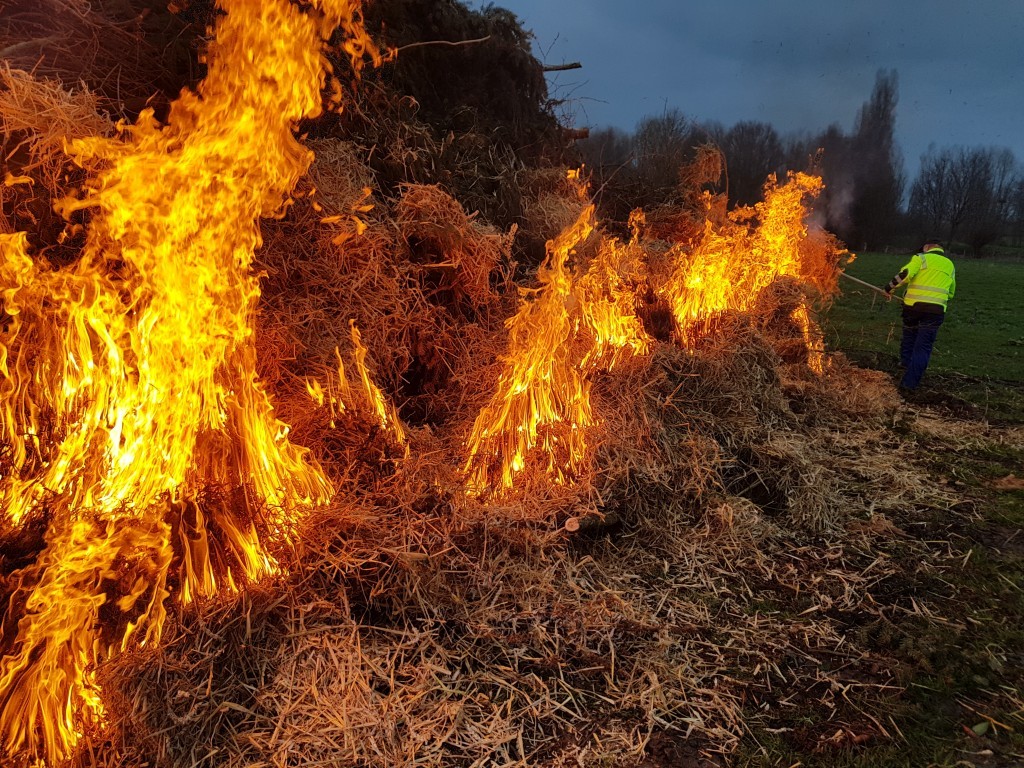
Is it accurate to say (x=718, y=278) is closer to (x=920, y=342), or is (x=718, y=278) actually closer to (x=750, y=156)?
(x=920, y=342)

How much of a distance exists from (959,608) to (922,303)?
6489mm

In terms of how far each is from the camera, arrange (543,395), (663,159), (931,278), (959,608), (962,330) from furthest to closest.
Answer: (962,330) < (663,159) < (931,278) < (543,395) < (959,608)

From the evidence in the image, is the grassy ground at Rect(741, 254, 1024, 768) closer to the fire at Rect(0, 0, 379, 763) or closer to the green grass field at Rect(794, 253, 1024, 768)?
the green grass field at Rect(794, 253, 1024, 768)

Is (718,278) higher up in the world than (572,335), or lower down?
higher up

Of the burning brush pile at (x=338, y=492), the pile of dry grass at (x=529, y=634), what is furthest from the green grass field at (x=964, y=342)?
the pile of dry grass at (x=529, y=634)

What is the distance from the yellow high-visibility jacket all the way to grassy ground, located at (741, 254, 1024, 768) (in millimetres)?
1231

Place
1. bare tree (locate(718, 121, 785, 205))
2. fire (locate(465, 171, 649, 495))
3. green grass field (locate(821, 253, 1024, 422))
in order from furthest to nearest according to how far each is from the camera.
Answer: bare tree (locate(718, 121, 785, 205)), green grass field (locate(821, 253, 1024, 422)), fire (locate(465, 171, 649, 495))

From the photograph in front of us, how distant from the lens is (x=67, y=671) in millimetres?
2469

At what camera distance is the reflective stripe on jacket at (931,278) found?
27.6 ft

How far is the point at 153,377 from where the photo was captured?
3.03 m

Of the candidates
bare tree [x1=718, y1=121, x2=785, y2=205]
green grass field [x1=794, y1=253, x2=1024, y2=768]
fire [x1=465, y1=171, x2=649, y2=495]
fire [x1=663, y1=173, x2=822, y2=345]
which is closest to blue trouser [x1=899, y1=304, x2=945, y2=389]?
green grass field [x1=794, y1=253, x2=1024, y2=768]

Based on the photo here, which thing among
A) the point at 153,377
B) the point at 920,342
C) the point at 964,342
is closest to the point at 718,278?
the point at 920,342

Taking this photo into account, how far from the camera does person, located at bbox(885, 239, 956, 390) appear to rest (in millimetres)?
8141

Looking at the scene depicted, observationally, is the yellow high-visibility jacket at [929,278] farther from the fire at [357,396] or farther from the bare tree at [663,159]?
the fire at [357,396]
